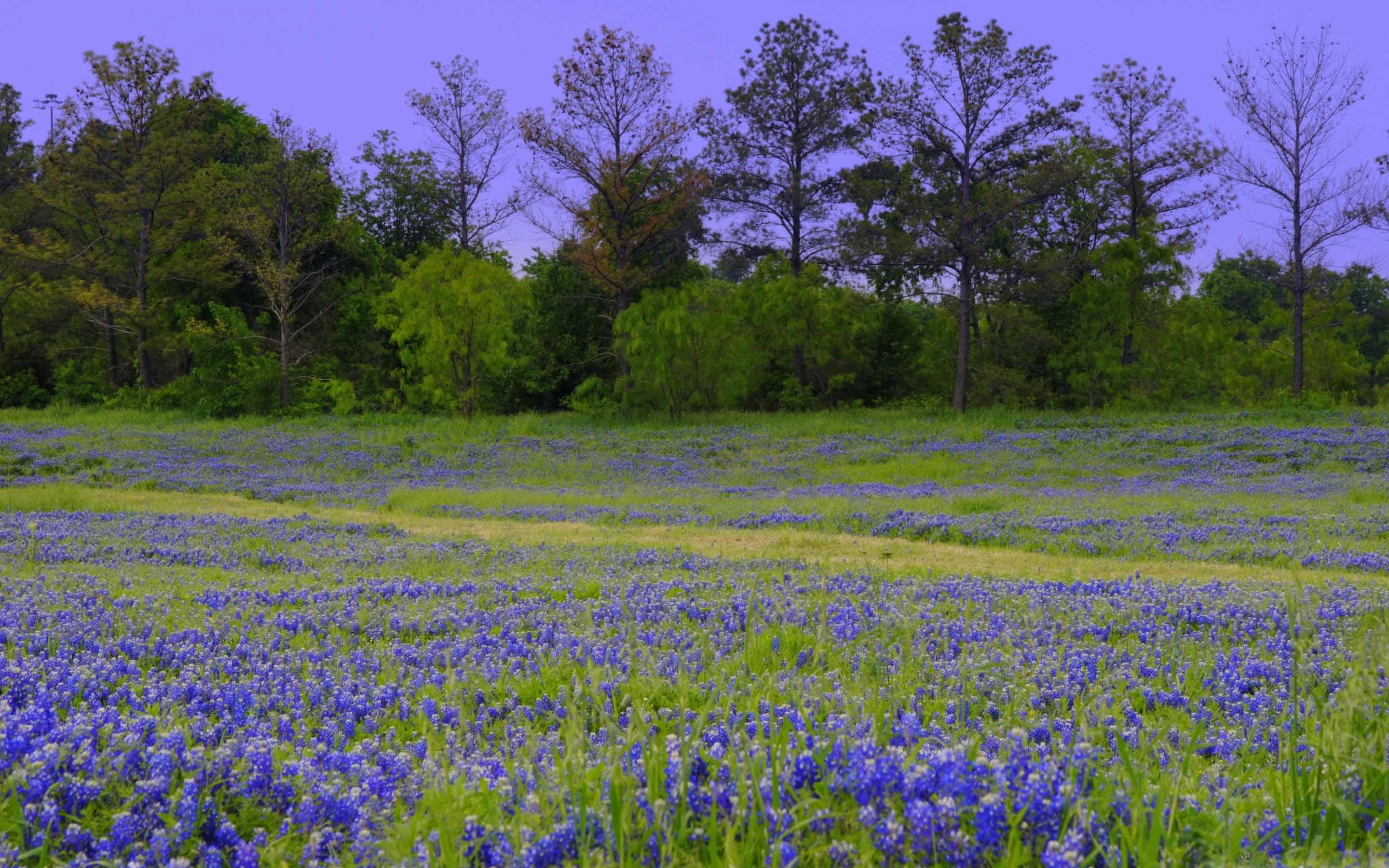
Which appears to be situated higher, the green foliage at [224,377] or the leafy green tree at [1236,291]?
the leafy green tree at [1236,291]

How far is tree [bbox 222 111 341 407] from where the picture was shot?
117 feet

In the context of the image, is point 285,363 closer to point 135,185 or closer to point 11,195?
point 135,185

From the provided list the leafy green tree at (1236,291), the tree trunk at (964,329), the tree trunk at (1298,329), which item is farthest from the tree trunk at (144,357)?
the leafy green tree at (1236,291)

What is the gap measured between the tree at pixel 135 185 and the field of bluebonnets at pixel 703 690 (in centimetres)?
2902

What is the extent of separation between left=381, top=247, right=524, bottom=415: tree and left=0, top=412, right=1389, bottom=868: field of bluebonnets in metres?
20.3

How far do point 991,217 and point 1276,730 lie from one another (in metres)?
30.0

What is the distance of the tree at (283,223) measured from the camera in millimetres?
35750

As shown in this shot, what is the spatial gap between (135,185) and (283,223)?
279 inches

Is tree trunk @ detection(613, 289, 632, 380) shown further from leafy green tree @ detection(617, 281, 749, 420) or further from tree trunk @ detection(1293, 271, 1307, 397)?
tree trunk @ detection(1293, 271, 1307, 397)

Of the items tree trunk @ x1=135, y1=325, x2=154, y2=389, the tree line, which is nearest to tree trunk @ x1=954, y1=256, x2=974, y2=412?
the tree line

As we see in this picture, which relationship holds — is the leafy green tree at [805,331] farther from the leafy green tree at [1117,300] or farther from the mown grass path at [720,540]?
the mown grass path at [720,540]

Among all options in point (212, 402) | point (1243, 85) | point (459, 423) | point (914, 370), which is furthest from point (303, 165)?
point (1243, 85)

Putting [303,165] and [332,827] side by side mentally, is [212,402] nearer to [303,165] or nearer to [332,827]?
[303,165]

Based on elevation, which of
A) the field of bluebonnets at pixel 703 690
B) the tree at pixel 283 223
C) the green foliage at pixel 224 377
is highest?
the tree at pixel 283 223
